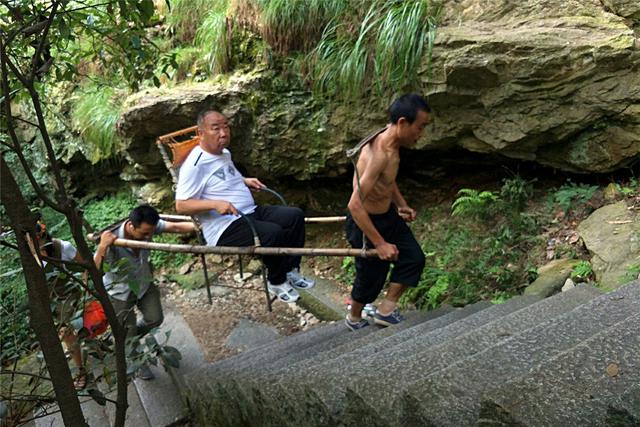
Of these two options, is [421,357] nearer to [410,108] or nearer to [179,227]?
[410,108]

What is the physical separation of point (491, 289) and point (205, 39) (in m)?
4.94

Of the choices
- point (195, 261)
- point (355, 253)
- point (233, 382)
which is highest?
point (355, 253)

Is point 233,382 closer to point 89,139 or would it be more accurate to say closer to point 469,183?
point 469,183

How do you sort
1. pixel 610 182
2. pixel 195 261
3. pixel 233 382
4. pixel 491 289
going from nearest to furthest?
pixel 233 382 → pixel 491 289 → pixel 610 182 → pixel 195 261

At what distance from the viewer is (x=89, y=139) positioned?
7508 millimetres

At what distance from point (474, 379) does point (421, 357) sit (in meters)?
0.49

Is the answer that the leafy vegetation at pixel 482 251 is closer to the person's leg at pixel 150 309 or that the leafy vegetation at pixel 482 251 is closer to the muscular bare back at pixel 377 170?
the muscular bare back at pixel 377 170

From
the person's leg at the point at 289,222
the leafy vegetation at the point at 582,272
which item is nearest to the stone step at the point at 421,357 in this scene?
the leafy vegetation at the point at 582,272

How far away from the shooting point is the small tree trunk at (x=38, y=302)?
1.44m

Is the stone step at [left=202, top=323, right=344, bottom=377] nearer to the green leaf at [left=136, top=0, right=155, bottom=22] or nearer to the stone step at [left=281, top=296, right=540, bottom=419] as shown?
the stone step at [left=281, top=296, right=540, bottom=419]

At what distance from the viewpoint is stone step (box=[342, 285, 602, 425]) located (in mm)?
1562

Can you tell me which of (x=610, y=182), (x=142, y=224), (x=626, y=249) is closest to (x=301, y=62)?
(x=142, y=224)

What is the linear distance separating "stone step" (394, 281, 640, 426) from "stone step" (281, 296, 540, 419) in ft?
1.19

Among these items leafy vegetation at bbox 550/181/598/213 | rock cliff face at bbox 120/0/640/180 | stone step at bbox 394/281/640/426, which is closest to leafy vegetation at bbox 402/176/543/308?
leafy vegetation at bbox 550/181/598/213
